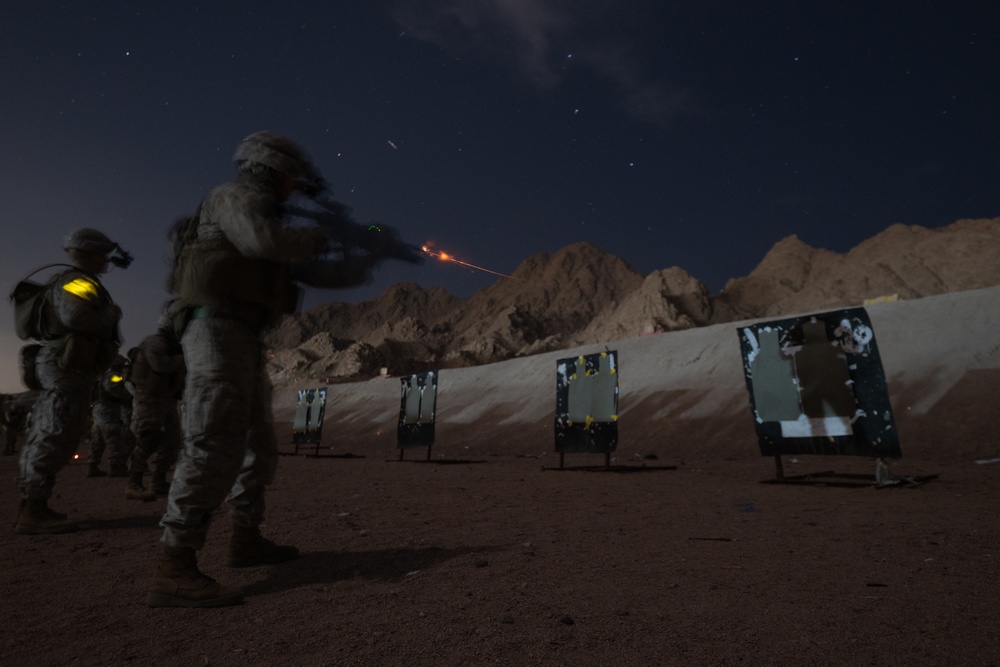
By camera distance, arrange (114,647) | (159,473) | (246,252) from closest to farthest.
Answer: (114,647) → (246,252) → (159,473)

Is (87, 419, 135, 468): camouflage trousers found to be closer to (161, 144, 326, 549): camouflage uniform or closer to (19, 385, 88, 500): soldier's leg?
(19, 385, 88, 500): soldier's leg

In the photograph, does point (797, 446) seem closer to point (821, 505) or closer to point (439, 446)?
point (821, 505)

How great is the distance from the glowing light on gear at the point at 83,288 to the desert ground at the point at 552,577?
176 centimetres

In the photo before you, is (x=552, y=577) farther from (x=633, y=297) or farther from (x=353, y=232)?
(x=633, y=297)

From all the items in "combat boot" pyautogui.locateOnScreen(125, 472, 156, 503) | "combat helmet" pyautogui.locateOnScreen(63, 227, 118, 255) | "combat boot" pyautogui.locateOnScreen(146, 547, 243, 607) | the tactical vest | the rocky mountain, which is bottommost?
"combat boot" pyautogui.locateOnScreen(146, 547, 243, 607)

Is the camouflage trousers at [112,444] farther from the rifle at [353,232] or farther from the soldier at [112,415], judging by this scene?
the rifle at [353,232]

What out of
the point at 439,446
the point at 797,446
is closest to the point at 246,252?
the point at 797,446

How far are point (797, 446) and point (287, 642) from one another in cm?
630

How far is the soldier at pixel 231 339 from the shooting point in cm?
243

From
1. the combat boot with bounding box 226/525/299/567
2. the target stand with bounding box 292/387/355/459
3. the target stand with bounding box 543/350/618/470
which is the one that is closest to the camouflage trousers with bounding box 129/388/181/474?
the combat boot with bounding box 226/525/299/567

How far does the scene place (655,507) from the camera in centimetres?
482

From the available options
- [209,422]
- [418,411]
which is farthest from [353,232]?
[418,411]

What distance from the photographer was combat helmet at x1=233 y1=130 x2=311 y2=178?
2.91m

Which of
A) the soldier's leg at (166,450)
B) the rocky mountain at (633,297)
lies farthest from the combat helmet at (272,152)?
the rocky mountain at (633,297)
